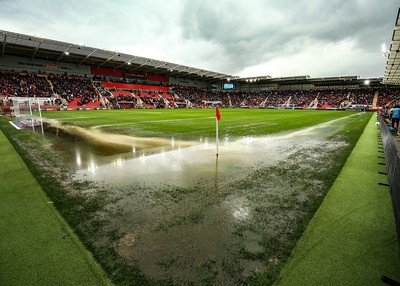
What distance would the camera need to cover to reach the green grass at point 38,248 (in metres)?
2.33

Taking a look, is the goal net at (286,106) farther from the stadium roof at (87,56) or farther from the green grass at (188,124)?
the green grass at (188,124)

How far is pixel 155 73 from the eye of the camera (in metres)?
69.4

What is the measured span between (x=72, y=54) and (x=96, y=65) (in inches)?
481

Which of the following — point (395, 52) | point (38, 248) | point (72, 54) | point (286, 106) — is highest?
point (72, 54)

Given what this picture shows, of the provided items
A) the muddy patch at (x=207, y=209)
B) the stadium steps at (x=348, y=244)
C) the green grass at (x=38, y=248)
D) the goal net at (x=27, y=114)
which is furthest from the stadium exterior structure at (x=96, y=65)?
the stadium steps at (x=348, y=244)

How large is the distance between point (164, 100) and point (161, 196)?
61.7m

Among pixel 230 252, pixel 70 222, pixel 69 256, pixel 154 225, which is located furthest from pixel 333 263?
pixel 70 222

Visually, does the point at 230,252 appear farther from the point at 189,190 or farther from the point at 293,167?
the point at 293,167

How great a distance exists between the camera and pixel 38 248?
2.78m

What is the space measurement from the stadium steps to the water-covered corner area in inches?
9.2

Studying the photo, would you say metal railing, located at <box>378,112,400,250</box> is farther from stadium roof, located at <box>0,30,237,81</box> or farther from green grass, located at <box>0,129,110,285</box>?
stadium roof, located at <box>0,30,237,81</box>

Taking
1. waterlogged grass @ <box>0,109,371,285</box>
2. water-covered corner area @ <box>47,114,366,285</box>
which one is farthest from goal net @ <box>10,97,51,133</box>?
waterlogged grass @ <box>0,109,371,285</box>

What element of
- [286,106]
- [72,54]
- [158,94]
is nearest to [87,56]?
[72,54]

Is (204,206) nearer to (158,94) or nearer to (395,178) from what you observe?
(395,178)
